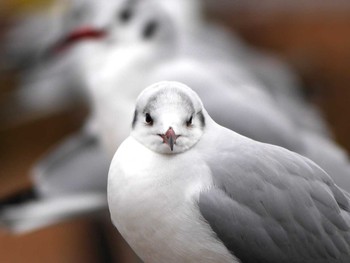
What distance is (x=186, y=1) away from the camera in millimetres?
6531

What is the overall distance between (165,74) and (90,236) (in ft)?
5.14

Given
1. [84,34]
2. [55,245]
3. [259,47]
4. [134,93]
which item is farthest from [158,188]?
[259,47]

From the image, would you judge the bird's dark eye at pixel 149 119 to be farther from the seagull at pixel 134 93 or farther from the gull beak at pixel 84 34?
the gull beak at pixel 84 34

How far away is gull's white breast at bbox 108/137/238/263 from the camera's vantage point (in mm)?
2008

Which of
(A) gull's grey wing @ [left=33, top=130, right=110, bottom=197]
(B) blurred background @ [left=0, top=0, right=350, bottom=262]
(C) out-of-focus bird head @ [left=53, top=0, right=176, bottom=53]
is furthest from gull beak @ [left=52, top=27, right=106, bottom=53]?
(B) blurred background @ [left=0, top=0, right=350, bottom=262]

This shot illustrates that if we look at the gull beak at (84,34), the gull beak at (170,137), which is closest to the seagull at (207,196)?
the gull beak at (170,137)

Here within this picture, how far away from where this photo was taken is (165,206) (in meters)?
2.01

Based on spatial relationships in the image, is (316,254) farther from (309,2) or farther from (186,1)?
(309,2)

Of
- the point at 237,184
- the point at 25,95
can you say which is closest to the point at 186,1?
the point at 25,95

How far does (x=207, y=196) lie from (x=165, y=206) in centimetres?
8

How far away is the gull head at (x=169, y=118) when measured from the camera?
2.02 m

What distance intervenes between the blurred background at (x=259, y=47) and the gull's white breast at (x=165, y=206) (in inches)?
105

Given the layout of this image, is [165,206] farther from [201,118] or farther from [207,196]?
[201,118]

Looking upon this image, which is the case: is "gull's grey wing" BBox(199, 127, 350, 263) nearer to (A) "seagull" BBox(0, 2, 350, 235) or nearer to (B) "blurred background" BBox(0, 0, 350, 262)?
(A) "seagull" BBox(0, 2, 350, 235)
